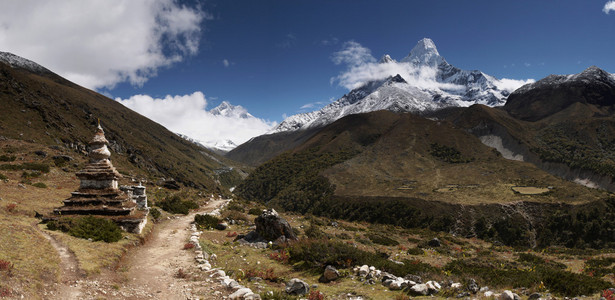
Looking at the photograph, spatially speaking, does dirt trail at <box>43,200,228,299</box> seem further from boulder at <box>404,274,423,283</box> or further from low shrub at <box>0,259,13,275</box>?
boulder at <box>404,274,423,283</box>

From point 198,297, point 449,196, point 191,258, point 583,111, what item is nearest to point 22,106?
point 191,258

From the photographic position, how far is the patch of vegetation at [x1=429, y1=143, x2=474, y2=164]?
10508 centimetres

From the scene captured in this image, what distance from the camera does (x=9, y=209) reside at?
638 inches

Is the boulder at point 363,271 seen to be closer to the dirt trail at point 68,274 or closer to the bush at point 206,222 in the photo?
the dirt trail at point 68,274

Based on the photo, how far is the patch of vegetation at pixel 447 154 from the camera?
10508 centimetres

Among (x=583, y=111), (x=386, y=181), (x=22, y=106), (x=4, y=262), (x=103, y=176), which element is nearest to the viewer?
(x=4, y=262)

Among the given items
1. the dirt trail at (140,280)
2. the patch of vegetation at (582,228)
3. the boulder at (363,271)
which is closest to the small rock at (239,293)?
the dirt trail at (140,280)

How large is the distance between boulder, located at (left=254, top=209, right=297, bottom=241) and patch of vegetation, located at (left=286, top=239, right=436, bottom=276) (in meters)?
4.31

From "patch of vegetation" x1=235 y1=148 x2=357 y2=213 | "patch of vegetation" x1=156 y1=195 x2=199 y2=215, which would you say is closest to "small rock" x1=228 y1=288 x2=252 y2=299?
"patch of vegetation" x1=156 y1=195 x2=199 y2=215

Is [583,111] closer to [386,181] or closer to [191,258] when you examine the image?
[386,181]

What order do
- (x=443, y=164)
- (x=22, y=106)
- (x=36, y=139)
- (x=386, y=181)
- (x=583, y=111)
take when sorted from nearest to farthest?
(x=36, y=139)
(x=22, y=106)
(x=386, y=181)
(x=443, y=164)
(x=583, y=111)

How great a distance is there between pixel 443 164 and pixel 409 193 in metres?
40.3

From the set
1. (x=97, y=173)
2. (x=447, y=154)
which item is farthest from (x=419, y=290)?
(x=447, y=154)

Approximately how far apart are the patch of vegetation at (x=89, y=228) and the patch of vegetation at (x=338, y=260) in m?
9.64
